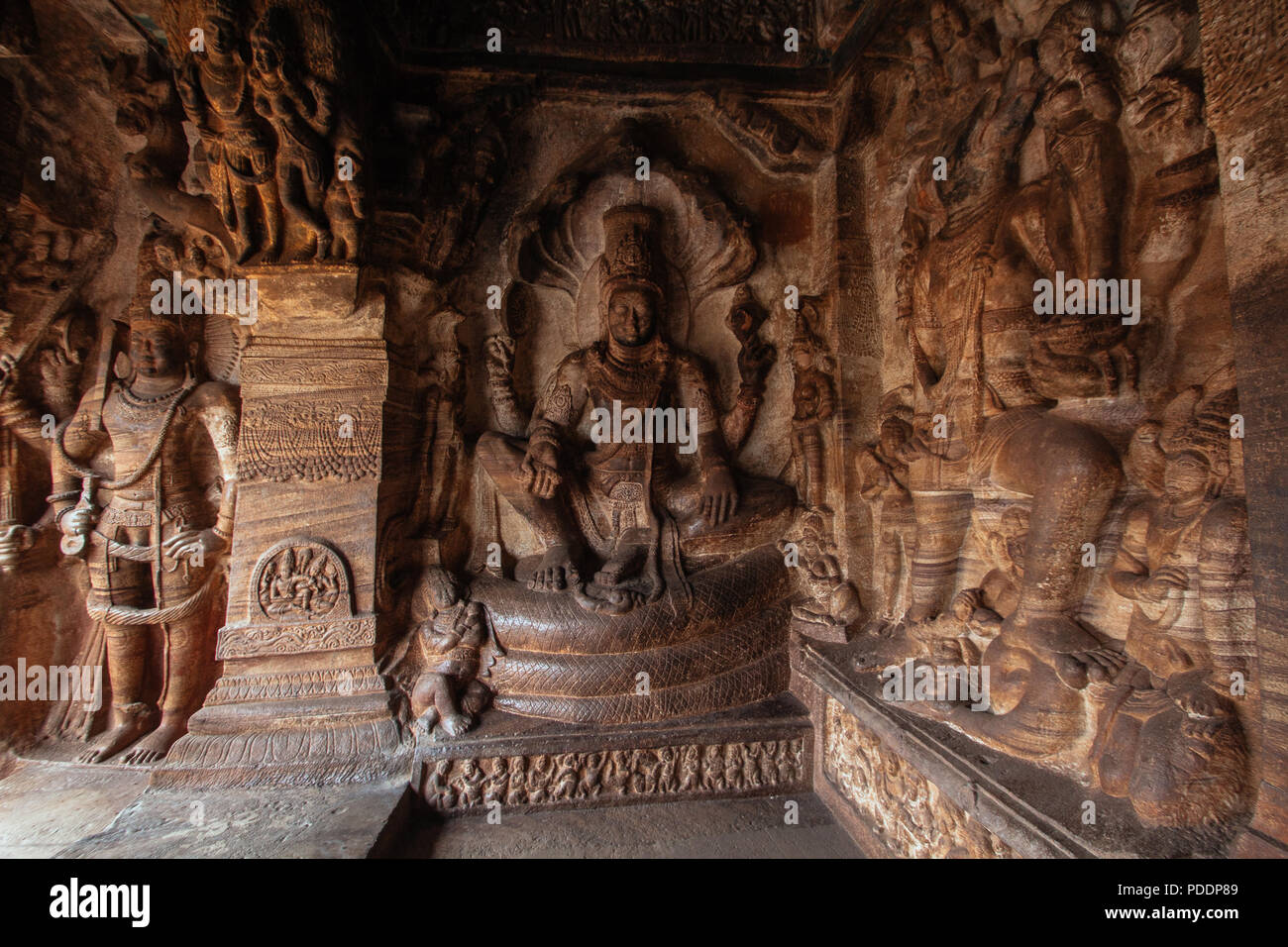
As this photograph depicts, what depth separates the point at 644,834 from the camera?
311cm

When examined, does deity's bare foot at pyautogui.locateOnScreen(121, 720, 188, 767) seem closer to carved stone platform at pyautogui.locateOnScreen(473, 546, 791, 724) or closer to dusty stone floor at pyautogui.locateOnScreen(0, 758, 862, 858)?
dusty stone floor at pyautogui.locateOnScreen(0, 758, 862, 858)

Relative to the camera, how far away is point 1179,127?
2.09 m

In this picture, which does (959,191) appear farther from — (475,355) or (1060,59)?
(475,355)

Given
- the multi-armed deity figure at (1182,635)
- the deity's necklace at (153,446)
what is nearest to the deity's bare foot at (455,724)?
the deity's necklace at (153,446)

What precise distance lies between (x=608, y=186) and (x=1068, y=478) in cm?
376

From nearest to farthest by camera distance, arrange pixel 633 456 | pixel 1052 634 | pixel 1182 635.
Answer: pixel 1182 635 → pixel 1052 634 → pixel 633 456

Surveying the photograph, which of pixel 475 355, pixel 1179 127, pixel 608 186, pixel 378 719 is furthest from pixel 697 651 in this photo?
pixel 608 186

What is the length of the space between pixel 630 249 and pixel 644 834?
3925mm

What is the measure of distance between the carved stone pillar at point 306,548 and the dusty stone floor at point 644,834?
0.54 m

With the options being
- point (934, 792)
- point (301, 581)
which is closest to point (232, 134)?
point (301, 581)

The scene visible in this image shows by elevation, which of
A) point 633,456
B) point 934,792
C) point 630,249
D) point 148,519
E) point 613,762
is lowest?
point 613,762

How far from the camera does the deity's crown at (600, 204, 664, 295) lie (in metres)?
4.17

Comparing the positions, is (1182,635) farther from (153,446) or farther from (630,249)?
(153,446)

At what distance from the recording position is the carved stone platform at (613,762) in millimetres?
3195
